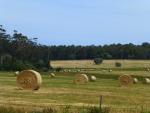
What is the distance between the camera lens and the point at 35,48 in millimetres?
139875

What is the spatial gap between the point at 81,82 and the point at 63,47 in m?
115

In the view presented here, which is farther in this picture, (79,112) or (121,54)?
(121,54)

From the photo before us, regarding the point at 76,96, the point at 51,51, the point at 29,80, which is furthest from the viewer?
the point at 51,51

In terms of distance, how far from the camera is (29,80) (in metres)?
36.9

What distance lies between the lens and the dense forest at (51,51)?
126m

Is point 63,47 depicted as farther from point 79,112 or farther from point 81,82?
point 79,112

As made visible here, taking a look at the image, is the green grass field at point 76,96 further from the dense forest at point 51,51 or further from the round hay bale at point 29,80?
the dense forest at point 51,51

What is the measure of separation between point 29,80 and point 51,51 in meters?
124

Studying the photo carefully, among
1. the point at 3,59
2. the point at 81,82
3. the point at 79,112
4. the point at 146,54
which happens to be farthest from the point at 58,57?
the point at 79,112

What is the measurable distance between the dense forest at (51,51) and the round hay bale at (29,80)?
65.6 metres

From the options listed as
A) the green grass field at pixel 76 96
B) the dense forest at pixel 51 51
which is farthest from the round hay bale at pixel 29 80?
the dense forest at pixel 51 51

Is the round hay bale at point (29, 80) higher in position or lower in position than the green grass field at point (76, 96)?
higher

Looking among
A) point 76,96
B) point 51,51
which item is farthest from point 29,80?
point 51,51

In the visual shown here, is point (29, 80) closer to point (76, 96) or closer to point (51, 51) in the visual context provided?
point (76, 96)
